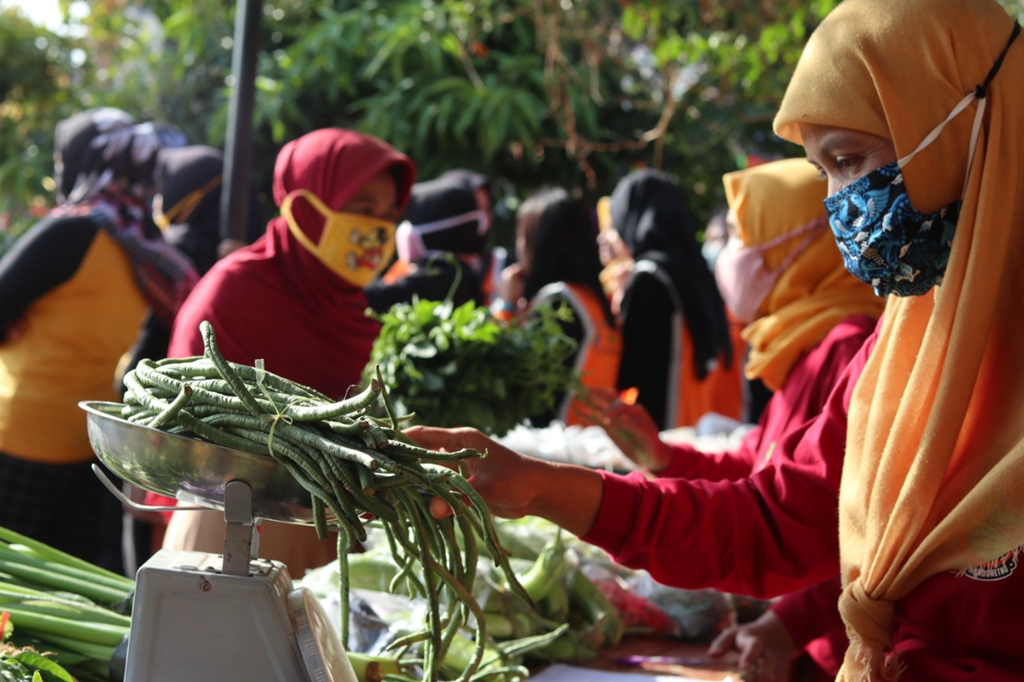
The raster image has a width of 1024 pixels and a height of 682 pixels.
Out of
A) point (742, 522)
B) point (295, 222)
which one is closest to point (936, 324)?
point (742, 522)

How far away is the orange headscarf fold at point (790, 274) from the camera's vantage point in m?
2.89

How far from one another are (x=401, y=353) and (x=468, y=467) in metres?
1.12

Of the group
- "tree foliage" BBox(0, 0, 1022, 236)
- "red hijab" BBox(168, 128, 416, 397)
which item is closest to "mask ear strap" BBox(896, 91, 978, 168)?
"red hijab" BBox(168, 128, 416, 397)

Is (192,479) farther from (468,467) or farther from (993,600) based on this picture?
(993,600)

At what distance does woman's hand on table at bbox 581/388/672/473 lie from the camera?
9.59 feet

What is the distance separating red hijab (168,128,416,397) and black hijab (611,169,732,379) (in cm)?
211

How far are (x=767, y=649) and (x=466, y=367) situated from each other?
104 centimetres

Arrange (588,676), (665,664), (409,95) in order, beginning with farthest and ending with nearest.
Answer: (409,95) → (665,664) → (588,676)

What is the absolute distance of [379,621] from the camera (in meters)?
2.32

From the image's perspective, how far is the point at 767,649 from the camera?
2.52 m

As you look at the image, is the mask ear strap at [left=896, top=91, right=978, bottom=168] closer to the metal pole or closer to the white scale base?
the white scale base

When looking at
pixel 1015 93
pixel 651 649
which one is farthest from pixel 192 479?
pixel 651 649

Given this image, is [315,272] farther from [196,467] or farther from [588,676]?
[196,467]

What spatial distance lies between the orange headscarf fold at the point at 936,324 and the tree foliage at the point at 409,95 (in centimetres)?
554
